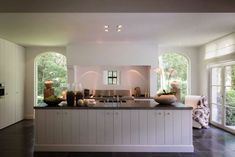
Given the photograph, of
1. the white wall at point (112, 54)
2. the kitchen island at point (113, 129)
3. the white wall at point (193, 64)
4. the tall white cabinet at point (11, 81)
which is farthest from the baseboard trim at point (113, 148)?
the white wall at point (193, 64)

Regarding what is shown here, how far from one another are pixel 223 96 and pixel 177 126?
2.91 m

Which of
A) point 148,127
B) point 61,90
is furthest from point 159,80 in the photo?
point 148,127

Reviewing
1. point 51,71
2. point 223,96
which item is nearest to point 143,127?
point 223,96

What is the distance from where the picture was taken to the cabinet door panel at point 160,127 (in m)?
4.46

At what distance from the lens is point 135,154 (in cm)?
434

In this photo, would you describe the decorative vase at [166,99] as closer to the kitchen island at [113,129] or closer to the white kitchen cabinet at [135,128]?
the kitchen island at [113,129]

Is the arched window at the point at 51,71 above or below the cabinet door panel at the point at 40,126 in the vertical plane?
above

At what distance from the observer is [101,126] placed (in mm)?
4520

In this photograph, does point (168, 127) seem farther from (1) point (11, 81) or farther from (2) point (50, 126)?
(1) point (11, 81)

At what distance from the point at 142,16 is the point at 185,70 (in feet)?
15.7

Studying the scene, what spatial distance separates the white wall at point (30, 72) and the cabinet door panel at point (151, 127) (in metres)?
4.99

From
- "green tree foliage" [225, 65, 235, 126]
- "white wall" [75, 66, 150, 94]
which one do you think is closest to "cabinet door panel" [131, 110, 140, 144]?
"green tree foliage" [225, 65, 235, 126]

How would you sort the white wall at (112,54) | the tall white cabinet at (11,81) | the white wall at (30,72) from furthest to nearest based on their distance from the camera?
the white wall at (30,72)
the white wall at (112,54)
the tall white cabinet at (11,81)

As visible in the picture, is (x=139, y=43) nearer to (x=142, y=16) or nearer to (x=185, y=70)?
(x=185, y=70)
